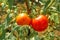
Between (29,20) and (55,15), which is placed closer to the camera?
(29,20)

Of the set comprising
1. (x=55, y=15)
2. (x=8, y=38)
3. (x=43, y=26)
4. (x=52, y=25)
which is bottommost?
(x=52, y=25)

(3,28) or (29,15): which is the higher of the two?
(29,15)

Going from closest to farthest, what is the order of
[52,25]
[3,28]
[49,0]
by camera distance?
1. [49,0]
2. [3,28]
3. [52,25]

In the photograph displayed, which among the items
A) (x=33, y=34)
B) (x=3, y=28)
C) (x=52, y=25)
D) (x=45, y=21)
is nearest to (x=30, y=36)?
(x=33, y=34)

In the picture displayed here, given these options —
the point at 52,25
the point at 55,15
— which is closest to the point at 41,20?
the point at 55,15

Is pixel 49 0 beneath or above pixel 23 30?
above

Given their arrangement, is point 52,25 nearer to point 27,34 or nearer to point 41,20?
point 27,34

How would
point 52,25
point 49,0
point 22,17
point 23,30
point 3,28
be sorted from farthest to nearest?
1. point 52,25
2. point 23,30
3. point 3,28
4. point 49,0
5. point 22,17

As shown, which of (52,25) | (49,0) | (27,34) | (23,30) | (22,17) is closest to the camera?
(22,17)

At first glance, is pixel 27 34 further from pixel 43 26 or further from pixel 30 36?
pixel 43 26
